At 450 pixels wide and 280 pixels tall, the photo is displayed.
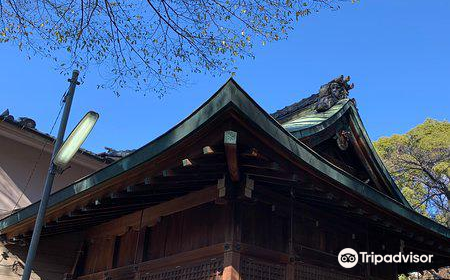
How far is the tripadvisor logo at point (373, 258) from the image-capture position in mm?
7397

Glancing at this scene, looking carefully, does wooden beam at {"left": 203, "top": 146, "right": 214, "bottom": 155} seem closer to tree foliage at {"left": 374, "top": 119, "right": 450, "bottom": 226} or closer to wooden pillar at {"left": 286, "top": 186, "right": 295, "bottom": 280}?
wooden pillar at {"left": 286, "top": 186, "right": 295, "bottom": 280}

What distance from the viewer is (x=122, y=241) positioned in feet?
26.4

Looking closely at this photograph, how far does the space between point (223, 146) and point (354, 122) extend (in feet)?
16.6

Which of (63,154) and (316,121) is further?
(316,121)

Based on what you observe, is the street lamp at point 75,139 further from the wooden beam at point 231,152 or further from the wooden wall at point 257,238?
the wooden wall at point 257,238

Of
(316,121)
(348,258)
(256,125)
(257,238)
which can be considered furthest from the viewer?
(316,121)

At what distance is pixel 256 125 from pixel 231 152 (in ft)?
1.28

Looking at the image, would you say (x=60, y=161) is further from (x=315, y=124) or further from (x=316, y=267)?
(x=315, y=124)

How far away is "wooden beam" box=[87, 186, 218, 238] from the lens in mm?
6348

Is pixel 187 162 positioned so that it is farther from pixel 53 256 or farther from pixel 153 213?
pixel 53 256

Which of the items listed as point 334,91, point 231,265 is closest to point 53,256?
point 231,265

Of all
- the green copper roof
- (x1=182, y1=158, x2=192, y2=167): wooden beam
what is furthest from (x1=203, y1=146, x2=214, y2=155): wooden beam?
the green copper roof

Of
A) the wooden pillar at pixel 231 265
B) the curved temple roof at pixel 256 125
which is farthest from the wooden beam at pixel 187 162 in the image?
the wooden pillar at pixel 231 265

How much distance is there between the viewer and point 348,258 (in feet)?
24.5
